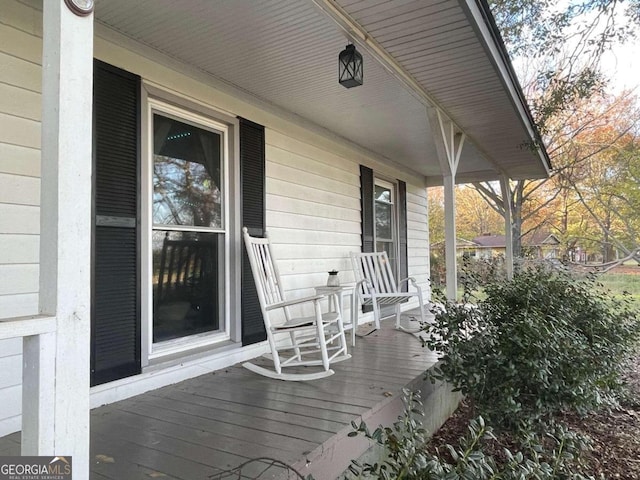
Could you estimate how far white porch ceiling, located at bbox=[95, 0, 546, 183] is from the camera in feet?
7.31

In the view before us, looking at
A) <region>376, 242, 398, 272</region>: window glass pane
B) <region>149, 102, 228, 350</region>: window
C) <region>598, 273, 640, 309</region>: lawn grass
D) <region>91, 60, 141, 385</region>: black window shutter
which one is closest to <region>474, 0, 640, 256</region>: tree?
<region>376, 242, 398, 272</region>: window glass pane

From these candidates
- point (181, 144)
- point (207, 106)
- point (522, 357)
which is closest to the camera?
point (522, 357)

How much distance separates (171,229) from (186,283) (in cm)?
39

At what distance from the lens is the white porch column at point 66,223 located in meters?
1.01

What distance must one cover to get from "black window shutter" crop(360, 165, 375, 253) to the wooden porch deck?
8.18 ft

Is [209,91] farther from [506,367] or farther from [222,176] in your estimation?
[506,367]

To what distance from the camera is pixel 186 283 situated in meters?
2.90

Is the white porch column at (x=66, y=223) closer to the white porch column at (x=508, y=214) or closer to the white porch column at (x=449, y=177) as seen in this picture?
the white porch column at (x=449, y=177)

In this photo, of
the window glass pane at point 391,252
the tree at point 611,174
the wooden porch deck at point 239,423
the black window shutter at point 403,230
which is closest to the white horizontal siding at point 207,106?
the black window shutter at point 403,230

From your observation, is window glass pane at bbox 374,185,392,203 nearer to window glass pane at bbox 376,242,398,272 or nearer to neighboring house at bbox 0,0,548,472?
window glass pane at bbox 376,242,398,272

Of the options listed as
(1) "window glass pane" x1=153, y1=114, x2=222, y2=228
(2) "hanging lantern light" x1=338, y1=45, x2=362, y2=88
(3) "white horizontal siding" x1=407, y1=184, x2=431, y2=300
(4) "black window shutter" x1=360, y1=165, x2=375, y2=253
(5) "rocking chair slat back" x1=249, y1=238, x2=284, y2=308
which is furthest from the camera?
(3) "white horizontal siding" x1=407, y1=184, x2=431, y2=300

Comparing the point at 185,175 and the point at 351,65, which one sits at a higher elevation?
the point at 351,65

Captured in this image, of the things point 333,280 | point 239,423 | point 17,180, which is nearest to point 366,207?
point 333,280

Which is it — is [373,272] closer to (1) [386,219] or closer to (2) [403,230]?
(1) [386,219]
